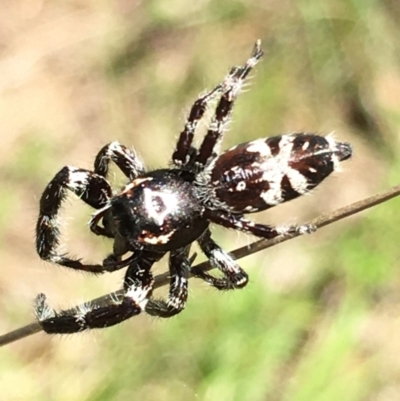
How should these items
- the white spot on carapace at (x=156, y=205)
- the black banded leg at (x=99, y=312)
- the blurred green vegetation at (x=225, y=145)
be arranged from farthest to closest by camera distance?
1. the blurred green vegetation at (x=225, y=145)
2. the white spot on carapace at (x=156, y=205)
3. the black banded leg at (x=99, y=312)

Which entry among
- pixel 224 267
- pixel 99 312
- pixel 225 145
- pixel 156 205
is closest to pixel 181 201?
pixel 156 205

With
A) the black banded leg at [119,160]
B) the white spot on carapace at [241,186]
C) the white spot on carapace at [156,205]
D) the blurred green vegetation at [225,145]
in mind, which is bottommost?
the blurred green vegetation at [225,145]

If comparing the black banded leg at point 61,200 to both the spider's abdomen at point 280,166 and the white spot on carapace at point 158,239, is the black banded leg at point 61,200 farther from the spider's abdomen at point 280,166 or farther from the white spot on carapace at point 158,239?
the spider's abdomen at point 280,166

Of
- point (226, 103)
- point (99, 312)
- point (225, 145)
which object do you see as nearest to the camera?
point (99, 312)

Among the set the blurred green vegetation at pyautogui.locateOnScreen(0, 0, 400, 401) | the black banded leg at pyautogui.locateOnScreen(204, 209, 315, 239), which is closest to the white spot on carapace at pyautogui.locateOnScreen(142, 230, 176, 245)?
the black banded leg at pyautogui.locateOnScreen(204, 209, 315, 239)

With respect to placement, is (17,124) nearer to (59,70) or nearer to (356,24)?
(59,70)

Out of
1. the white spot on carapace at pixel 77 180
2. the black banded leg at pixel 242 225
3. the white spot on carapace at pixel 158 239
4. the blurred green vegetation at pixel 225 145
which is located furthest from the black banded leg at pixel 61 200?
the blurred green vegetation at pixel 225 145

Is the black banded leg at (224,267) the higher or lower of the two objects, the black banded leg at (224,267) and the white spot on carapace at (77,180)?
the lower

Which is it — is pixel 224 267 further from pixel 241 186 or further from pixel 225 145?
pixel 225 145
